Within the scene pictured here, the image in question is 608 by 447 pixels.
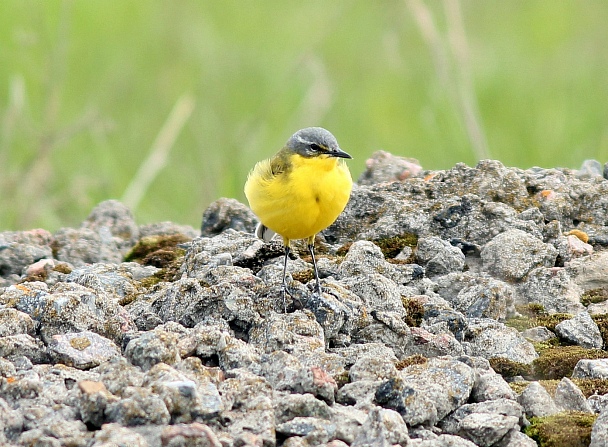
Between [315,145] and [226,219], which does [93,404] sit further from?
[226,219]

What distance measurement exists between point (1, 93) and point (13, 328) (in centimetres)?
724

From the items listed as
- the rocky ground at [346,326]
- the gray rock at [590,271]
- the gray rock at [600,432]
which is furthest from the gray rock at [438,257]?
the gray rock at [600,432]

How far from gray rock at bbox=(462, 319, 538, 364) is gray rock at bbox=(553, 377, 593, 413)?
0.49 m

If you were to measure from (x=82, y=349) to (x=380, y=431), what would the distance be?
4.98 ft

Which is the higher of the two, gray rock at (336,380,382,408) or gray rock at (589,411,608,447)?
gray rock at (336,380,382,408)

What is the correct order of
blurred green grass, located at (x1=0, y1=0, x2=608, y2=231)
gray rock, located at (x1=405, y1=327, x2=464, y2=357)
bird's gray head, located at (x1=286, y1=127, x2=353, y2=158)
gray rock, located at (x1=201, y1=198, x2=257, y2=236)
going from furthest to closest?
blurred green grass, located at (x1=0, y1=0, x2=608, y2=231), gray rock, located at (x1=201, y1=198, x2=257, y2=236), bird's gray head, located at (x1=286, y1=127, x2=353, y2=158), gray rock, located at (x1=405, y1=327, x2=464, y2=357)

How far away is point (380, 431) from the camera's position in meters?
4.44

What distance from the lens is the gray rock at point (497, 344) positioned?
569 cm

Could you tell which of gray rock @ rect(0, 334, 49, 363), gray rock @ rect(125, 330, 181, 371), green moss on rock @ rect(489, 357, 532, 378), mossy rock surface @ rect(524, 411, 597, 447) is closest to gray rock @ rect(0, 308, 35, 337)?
gray rock @ rect(0, 334, 49, 363)

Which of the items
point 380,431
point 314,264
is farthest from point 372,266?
point 380,431

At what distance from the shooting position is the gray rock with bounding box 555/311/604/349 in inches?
233

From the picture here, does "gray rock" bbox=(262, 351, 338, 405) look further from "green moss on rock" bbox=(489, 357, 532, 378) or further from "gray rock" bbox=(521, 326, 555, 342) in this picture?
"gray rock" bbox=(521, 326, 555, 342)

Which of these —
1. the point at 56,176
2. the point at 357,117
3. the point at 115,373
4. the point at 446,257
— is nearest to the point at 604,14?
the point at 357,117

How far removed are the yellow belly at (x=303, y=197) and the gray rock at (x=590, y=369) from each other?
165 centimetres
